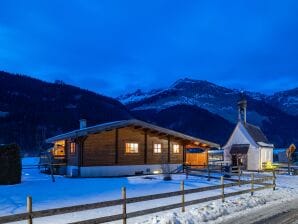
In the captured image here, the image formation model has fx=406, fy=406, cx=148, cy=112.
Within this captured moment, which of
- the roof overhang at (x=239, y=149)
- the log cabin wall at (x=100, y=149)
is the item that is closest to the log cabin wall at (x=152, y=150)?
the log cabin wall at (x=100, y=149)

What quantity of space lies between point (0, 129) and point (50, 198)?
358 feet

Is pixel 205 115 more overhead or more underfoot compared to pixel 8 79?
more underfoot

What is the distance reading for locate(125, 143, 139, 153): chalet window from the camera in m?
37.0

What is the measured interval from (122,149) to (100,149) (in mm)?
2211

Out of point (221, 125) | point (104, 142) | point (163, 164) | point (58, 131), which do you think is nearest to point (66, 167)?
point (104, 142)

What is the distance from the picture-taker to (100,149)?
35438mm

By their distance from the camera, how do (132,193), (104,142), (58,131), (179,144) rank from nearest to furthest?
(132,193) → (104,142) → (179,144) → (58,131)

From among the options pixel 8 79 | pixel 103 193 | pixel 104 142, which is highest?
pixel 8 79

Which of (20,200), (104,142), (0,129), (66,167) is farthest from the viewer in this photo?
(0,129)

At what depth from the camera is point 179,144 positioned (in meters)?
41.4

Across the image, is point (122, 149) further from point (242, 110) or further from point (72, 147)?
point (242, 110)

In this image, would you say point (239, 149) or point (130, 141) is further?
point (239, 149)

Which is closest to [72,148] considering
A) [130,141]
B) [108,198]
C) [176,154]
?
[130,141]

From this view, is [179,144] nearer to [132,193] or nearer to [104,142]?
[104,142]
